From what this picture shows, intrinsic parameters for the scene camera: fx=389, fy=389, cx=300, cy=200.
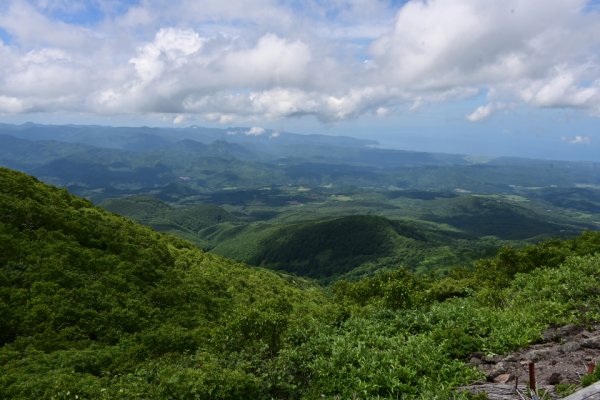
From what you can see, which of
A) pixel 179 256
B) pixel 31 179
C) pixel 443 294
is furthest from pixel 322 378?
pixel 31 179

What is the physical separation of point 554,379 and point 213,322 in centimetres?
2449

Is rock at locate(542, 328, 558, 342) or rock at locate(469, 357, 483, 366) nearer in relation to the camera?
rock at locate(469, 357, 483, 366)

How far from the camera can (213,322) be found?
31562mm

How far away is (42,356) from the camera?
20.8 metres

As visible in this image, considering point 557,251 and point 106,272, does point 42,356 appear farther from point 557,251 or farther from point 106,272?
point 557,251

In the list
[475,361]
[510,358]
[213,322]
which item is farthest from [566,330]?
[213,322]

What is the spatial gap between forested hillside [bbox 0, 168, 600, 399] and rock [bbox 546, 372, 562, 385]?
2360mm

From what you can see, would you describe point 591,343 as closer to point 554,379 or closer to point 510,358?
point 510,358

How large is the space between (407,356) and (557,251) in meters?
28.1

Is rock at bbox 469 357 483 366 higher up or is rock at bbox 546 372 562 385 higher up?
rock at bbox 546 372 562 385

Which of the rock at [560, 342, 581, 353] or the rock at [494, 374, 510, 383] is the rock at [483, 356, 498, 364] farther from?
the rock at [560, 342, 581, 353]

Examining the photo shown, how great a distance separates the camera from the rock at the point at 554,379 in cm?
1303

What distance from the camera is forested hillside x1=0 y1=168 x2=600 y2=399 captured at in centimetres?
1477

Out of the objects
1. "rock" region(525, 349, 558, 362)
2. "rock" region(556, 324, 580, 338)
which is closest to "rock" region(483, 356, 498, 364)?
"rock" region(525, 349, 558, 362)
